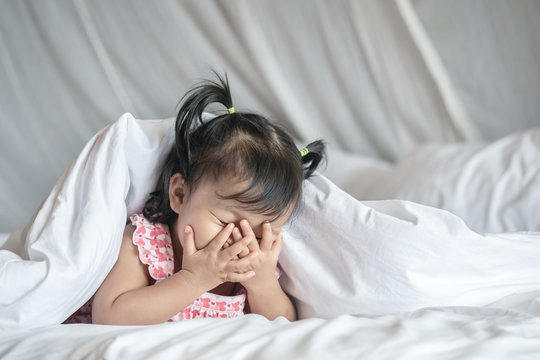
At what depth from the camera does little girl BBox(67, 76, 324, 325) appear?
931mm

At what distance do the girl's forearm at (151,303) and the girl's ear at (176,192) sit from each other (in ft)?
0.46

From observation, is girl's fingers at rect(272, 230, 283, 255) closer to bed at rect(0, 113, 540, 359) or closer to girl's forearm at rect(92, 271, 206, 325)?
Result: bed at rect(0, 113, 540, 359)

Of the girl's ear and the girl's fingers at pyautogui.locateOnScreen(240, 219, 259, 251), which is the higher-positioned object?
the girl's ear

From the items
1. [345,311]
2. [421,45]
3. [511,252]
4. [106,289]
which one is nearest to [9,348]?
[106,289]

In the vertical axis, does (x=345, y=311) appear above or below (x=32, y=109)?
below

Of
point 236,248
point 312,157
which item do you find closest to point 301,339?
point 236,248

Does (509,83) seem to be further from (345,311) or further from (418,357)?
(418,357)

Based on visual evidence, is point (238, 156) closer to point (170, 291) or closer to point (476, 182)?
point (170, 291)

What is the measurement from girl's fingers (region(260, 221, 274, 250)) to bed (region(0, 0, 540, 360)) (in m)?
0.08

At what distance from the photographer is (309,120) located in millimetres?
1836

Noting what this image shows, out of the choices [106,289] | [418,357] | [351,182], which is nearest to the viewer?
[418,357]

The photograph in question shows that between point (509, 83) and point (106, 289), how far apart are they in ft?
4.40

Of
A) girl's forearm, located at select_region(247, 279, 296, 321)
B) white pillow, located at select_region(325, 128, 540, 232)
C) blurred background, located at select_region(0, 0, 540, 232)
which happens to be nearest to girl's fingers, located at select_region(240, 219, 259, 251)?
girl's forearm, located at select_region(247, 279, 296, 321)

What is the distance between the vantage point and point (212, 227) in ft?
3.10
